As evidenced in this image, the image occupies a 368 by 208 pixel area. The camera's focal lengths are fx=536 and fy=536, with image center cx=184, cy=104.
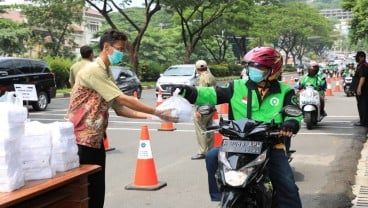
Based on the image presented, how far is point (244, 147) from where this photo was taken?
386 cm

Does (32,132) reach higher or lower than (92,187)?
higher

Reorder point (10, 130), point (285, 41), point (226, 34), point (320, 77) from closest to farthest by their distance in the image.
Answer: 1. point (10, 130)
2. point (320, 77)
3. point (226, 34)
4. point (285, 41)

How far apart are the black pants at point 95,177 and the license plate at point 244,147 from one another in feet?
3.54

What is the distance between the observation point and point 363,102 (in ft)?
42.4

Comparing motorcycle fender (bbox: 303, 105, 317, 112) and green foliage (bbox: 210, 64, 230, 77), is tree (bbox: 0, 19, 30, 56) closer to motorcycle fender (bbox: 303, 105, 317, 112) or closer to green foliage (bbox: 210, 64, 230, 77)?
green foliage (bbox: 210, 64, 230, 77)

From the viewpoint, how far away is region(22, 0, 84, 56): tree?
41062 millimetres

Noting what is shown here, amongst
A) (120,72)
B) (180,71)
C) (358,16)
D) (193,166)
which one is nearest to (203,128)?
(193,166)

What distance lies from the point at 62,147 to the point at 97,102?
0.73 meters

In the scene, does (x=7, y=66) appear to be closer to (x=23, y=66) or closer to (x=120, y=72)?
(x=23, y=66)

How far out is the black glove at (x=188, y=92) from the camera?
4223 millimetres

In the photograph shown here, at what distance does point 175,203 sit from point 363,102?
26.8 ft

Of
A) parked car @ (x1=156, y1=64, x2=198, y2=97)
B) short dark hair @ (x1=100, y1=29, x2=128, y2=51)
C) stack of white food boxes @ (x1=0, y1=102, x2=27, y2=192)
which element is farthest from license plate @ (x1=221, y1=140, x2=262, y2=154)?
parked car @ (x1=156, y1=64, x2=198, y2=97)

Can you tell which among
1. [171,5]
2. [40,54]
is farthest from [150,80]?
[40,54]

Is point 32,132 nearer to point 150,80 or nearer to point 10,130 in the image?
point 10,130
